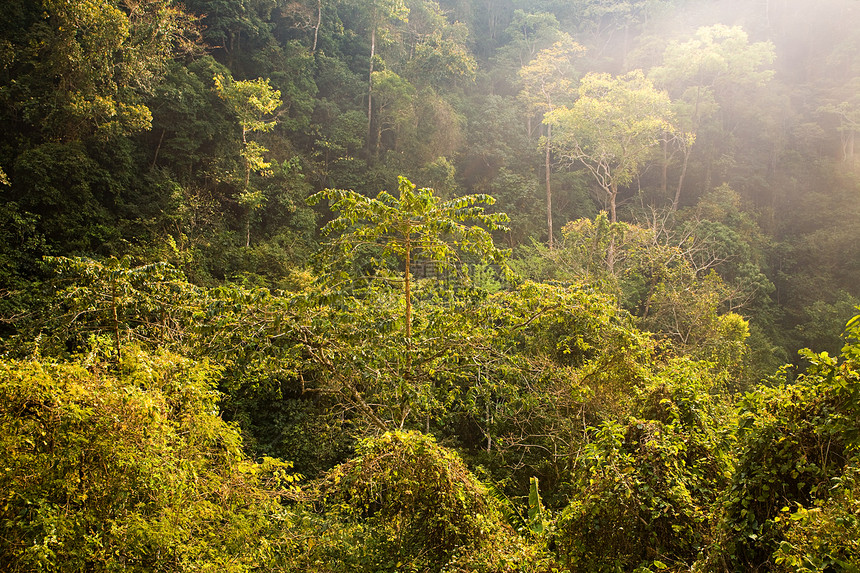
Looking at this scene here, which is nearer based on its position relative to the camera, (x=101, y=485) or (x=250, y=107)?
(x=101, y=485)

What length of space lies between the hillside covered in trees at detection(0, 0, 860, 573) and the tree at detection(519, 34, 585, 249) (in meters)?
0.21

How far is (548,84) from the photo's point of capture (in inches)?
772

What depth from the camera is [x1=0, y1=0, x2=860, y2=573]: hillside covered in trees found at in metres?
3.09

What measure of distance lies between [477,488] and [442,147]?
16019mm

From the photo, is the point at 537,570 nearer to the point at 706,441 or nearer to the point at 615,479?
the point at 615,479

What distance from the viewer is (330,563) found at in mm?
3848

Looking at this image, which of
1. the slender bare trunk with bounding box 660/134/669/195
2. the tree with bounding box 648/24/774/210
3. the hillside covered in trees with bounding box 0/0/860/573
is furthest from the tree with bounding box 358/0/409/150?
the slender bare trunk with bounding box 660/134/669/195

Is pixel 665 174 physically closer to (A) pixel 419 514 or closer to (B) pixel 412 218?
(B) pixel 412 218

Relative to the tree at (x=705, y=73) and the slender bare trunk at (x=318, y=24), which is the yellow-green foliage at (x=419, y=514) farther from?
the slender bare trunk at (x=318, y=24)

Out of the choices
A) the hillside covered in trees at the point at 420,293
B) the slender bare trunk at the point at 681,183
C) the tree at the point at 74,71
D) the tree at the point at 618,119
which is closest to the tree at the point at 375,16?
the hillside covered in trees at the point at 420,293

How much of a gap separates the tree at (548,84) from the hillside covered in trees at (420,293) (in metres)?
0.21

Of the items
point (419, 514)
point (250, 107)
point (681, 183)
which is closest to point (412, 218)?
point (419, 514)

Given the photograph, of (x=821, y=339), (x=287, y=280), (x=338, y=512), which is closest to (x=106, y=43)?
(x=287, y=280)

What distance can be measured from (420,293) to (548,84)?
16.9 meters
